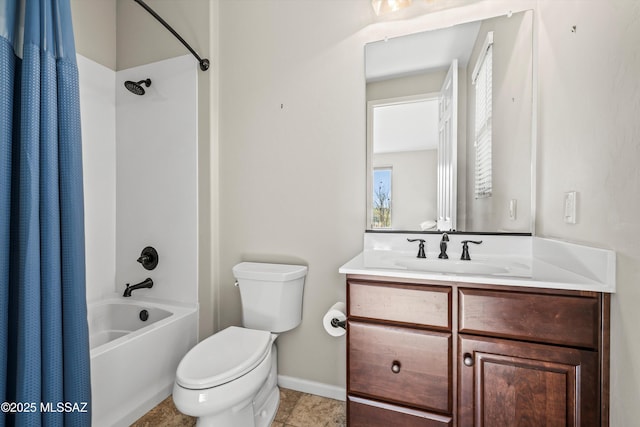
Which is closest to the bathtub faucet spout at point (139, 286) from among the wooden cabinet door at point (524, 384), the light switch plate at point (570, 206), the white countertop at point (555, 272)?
the white countertop at point (555, 272)

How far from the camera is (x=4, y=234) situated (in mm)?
991

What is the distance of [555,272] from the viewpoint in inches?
45.4

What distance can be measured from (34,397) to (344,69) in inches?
76.8

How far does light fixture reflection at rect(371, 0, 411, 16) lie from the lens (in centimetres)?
157

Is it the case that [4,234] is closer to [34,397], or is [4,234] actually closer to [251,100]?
[34,397]

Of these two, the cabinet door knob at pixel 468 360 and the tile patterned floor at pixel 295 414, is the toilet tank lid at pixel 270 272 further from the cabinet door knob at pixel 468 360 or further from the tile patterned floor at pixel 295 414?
the cabinet door knob at pixel 468 360

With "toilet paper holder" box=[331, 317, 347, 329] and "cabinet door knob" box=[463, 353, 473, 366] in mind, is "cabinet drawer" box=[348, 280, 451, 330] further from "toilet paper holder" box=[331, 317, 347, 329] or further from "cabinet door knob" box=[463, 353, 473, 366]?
"toilet paper holder" box=[331, 317, 347, 329]

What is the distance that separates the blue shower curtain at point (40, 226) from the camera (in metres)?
1.00

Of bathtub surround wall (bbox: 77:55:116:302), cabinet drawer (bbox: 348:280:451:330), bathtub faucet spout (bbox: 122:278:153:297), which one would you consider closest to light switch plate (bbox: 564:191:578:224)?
cabinet drawer (bbox: 348:280:451:330)

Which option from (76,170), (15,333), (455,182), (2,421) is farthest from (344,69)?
(2,421)

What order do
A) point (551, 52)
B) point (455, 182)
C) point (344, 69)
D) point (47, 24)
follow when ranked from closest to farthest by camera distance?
point (47, 24)
point (551, 52)
point (455, 182)
point (344, 69)

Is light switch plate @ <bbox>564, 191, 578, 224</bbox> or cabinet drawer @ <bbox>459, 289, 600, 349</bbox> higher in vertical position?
light switch plate @ <bbox>564, 191, 578, 224</bbox>

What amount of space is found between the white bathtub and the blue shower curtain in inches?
12.3

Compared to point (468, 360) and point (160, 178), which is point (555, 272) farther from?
point (160, 178)
